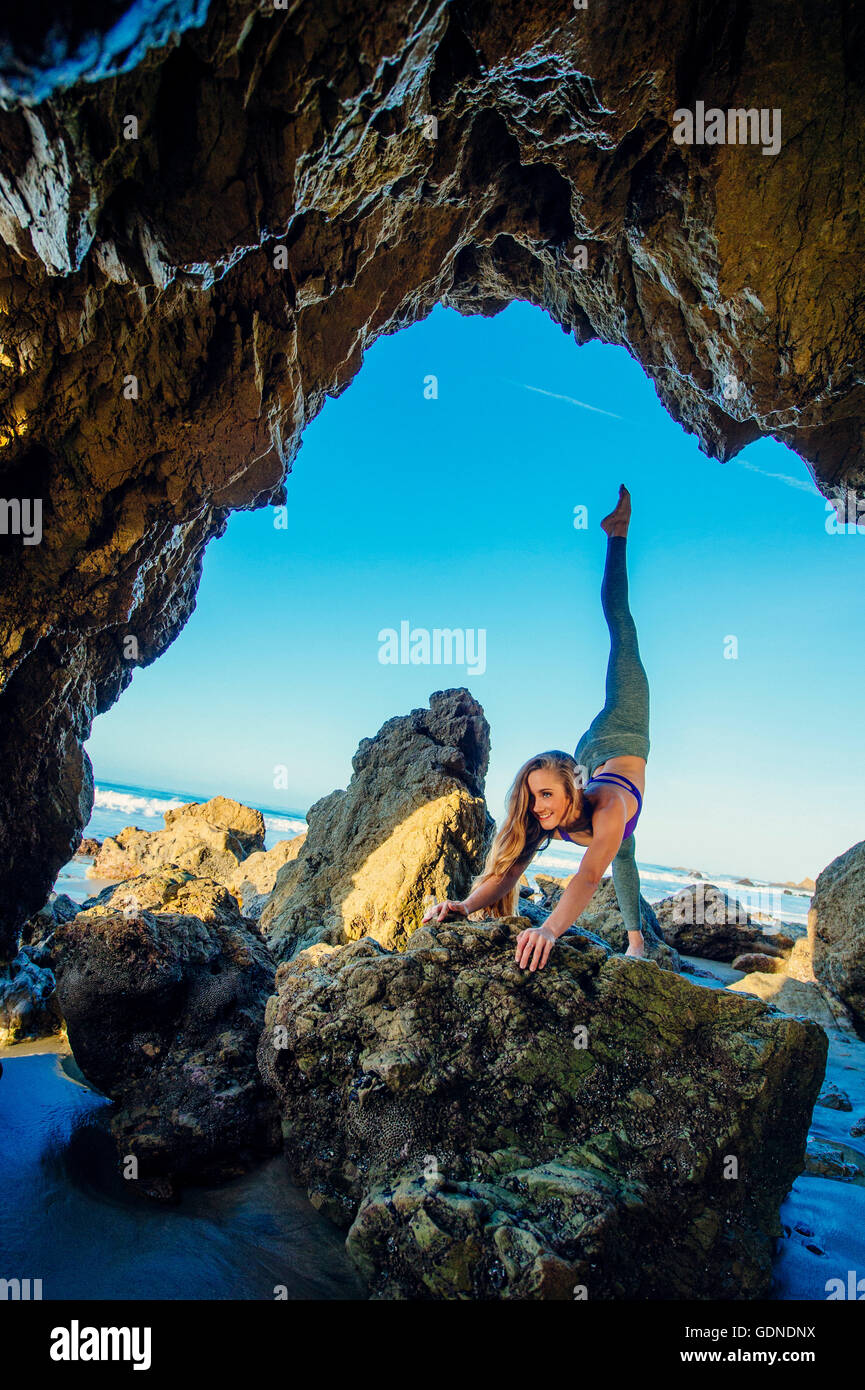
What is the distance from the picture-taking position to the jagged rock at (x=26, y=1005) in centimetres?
451

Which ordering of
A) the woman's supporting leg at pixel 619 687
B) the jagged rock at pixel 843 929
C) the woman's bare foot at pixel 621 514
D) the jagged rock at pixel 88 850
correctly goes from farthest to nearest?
the jagged rock at pixel 88 850 → the jagged rock at pixel 843 929 → the woman's bare foot at pixel 621 514 → the woman's supporting leg at pixel 619 687

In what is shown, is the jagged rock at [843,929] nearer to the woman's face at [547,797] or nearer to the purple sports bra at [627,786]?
the purple sports bra at [627,786]

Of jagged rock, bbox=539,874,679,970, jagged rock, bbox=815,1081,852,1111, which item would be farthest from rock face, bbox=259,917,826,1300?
jagged rock, bbox=539,874,679,970

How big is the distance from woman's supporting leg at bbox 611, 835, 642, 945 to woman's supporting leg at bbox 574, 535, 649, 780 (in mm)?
1074

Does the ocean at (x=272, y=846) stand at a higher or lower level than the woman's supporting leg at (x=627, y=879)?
lower

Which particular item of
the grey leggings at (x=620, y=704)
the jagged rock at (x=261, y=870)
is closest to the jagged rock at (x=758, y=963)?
the grey leggings at (x=620, y=704)

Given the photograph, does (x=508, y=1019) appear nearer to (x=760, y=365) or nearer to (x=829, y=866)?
(x=760, y=365)

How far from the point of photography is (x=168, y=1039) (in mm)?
3447

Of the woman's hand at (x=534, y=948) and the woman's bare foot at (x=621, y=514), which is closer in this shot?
Result: the woman's hand at (x=534, y=948)

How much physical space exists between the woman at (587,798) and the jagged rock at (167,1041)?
1474 millimetres

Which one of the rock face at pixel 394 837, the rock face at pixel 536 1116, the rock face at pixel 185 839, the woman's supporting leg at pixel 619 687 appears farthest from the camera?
the rock face at pixel 185 839

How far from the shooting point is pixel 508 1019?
298 cm

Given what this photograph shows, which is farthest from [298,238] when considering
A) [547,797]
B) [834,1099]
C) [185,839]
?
[185,839]

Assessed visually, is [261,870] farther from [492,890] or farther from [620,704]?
[620,704]
